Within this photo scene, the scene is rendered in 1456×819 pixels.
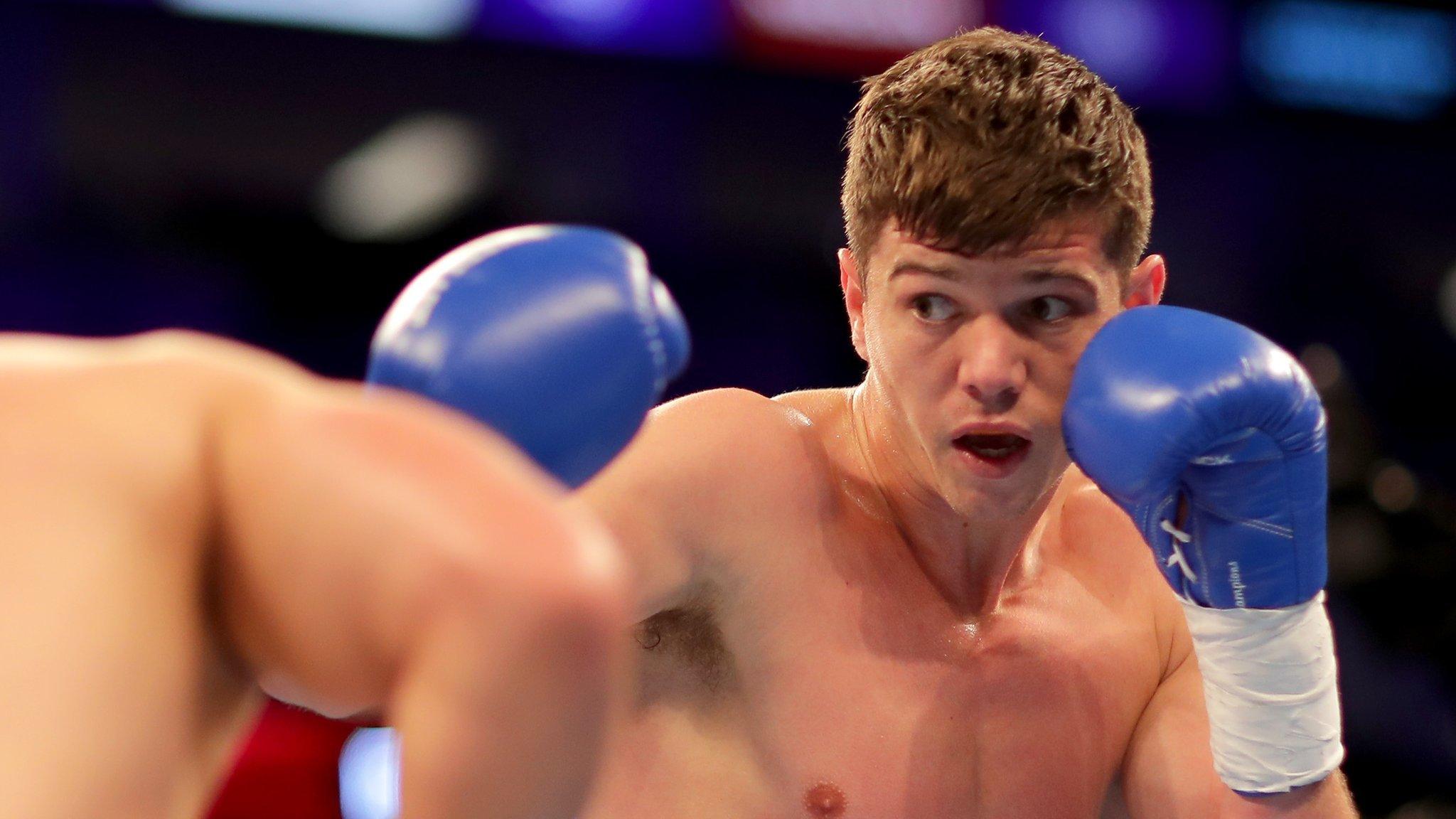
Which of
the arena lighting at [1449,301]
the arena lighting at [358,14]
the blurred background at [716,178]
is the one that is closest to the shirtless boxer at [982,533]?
the blurred background at [716,178]

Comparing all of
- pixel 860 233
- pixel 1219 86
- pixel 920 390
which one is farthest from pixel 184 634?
pixel 1219 86

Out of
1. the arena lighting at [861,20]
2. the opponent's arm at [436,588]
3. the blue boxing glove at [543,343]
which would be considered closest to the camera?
the opponent's arm at [436,588]

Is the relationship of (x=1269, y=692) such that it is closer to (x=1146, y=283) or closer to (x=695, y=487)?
(x=1146, y=283)

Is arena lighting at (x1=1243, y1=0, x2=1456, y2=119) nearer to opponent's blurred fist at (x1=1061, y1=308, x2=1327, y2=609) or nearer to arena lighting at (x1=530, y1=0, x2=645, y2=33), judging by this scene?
arena lighting at (x1=530, y1=0, x2=645, y2=33)

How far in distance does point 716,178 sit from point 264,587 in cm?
435

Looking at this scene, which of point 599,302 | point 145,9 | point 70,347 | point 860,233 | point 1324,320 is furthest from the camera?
point 1324,320

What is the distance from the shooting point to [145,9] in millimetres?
4484

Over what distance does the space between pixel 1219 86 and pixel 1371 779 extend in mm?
2280

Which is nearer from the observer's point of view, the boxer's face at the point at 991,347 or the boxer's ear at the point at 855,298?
the boxer's face at the point at 991,347

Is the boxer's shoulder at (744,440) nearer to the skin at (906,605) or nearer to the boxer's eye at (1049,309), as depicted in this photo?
the skin at (906,605)

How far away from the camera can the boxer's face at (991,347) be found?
172 centimetres

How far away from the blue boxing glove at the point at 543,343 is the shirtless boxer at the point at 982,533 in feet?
1.62

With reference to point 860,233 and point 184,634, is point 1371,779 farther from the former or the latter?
point 184,634

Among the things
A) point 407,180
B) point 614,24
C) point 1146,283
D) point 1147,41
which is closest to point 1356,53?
point 1147,41
